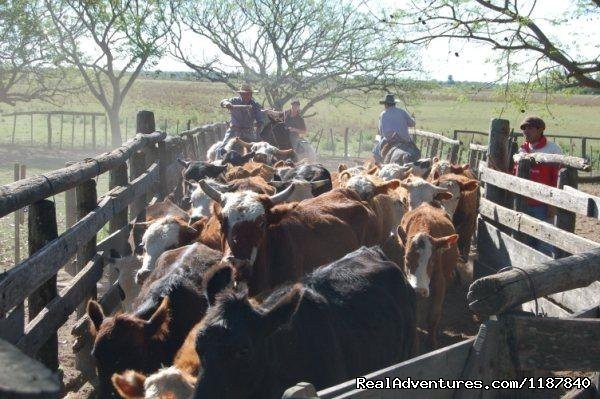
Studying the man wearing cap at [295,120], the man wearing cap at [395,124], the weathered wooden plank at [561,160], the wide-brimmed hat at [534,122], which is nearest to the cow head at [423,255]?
the weathered wooden plank at [561,160]

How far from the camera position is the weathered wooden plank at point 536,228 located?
630 centimetres

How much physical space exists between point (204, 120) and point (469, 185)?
129 feet

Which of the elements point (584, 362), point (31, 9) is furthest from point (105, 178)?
point (584, 362)

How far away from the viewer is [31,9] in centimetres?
3419

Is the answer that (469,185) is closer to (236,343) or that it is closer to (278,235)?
(278,235)

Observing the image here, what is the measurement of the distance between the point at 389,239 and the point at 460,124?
46309mm

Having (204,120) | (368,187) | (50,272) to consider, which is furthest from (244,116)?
(204,120)

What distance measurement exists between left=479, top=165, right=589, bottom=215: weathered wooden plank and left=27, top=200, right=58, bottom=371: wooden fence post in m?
4.62

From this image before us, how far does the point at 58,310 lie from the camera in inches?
182

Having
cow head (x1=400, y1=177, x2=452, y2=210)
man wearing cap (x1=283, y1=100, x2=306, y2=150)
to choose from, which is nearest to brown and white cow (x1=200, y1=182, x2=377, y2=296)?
cow head (x1=400, y1=177, x2=452, y2=210)

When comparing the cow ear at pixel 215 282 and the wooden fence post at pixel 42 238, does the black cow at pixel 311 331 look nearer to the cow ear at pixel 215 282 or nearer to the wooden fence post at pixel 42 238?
the cow ear at pixel 215 282

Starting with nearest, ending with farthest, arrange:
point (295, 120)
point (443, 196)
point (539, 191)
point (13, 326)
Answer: point (13, 326)
point (539, 191)
point (443, 196)
point (295, 120)

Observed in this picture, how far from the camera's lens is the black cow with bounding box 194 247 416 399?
346 cm

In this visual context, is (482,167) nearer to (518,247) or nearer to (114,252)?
(518,247)
